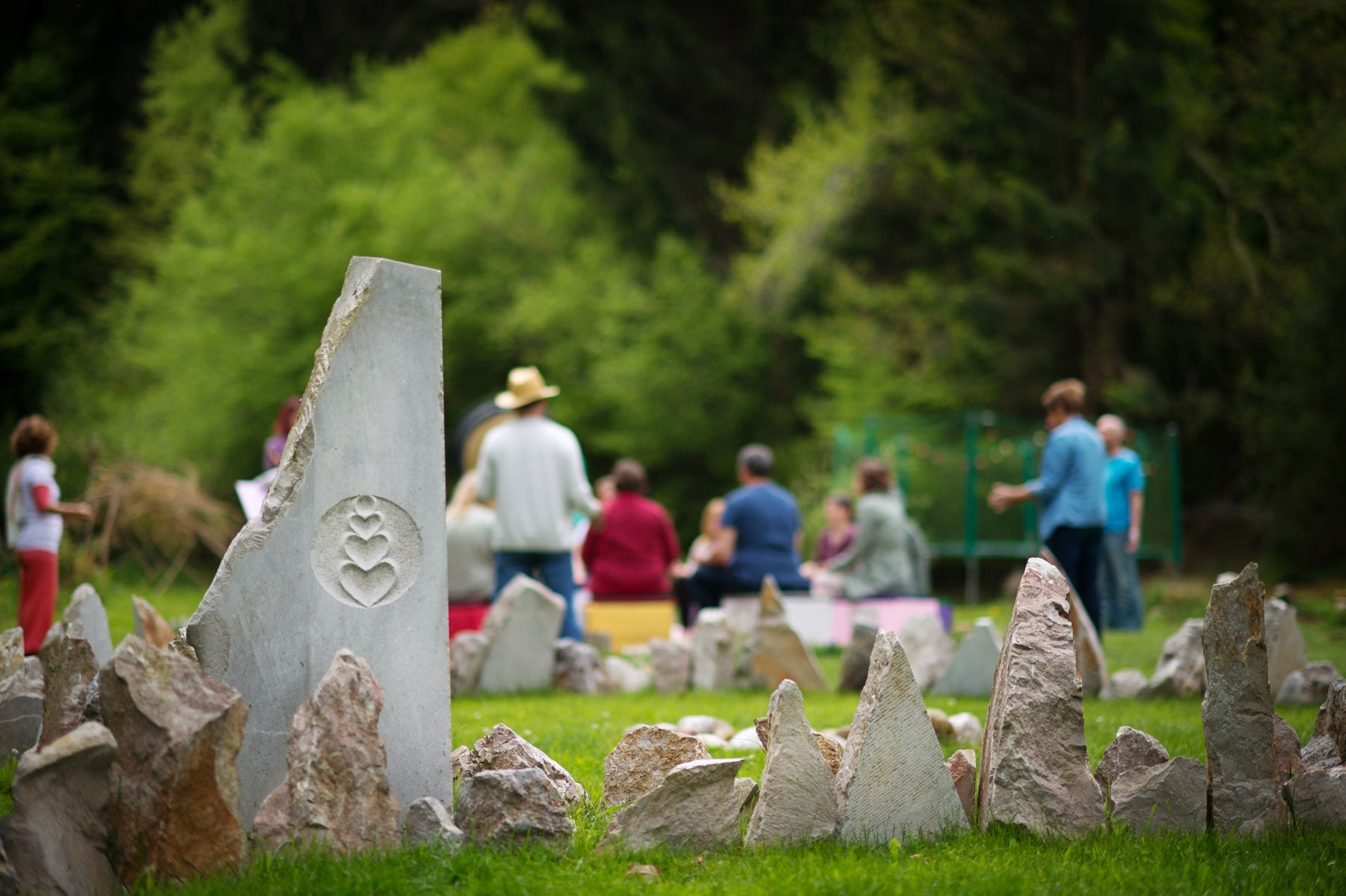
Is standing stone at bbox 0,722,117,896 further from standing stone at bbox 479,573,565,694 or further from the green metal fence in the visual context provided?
the green metal fence

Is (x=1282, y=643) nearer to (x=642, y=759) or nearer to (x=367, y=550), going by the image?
(x=642, y=759)

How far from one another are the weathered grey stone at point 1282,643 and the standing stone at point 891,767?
344 cm

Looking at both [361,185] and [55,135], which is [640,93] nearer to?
[361,185]

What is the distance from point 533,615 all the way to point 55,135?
23.8m

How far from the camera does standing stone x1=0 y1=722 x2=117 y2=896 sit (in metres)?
2.88

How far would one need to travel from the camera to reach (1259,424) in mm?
14391

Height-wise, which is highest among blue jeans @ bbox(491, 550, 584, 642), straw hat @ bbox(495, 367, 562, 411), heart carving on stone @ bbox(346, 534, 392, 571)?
straw hat @ bbox(495, 367, 562, 411)

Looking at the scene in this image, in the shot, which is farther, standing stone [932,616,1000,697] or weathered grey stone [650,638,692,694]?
weathered grey stone [650,638,692,694]

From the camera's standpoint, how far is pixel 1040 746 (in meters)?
3.52

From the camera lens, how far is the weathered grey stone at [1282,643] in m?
6.14

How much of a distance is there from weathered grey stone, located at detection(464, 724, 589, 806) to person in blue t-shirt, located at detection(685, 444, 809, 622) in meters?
5.70

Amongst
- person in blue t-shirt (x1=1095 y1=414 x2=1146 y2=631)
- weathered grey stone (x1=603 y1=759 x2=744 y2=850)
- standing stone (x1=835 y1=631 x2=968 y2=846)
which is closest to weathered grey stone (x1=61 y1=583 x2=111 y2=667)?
weathered grey stone (x1=603 y1=759 x2=744 y2=850)

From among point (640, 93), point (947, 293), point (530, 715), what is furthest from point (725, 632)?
point (640, 93)

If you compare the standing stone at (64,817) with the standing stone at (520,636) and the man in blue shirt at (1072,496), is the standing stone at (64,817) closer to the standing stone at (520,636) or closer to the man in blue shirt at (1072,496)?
the standing stone at (520,636)
